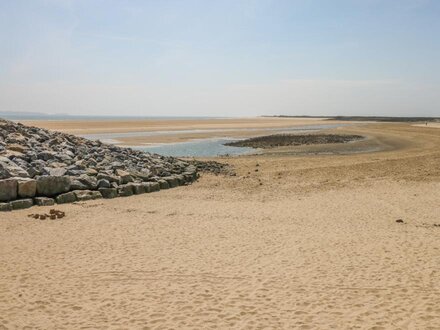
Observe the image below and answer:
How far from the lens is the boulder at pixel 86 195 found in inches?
675

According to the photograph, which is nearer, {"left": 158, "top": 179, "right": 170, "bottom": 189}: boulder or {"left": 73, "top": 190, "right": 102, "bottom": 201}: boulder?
{"left": 73, "top": 190, "right": 102, "bottom": 201}: boulder

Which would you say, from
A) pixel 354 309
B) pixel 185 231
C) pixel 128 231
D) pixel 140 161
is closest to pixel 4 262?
pixel 128 231

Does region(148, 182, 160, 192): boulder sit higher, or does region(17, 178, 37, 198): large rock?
region(17, 178, 37, 198): large rock

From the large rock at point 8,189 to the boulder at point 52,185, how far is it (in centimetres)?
98

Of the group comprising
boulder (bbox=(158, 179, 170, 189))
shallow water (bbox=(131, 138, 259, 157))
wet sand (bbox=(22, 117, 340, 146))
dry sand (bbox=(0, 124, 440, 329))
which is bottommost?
dry sand (bbox=(0, 124, 440, 329))

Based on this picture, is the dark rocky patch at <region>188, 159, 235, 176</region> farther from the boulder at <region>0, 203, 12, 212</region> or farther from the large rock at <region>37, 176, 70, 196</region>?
the boulder at <region>0, 203, 12, 212</region>

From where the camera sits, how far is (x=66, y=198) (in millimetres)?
16750

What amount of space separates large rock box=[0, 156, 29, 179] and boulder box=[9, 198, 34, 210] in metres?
1.20

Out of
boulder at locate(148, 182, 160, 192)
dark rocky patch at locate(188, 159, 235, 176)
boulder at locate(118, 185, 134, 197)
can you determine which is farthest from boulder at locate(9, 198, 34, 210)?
dark rocky patch at locate(188, 159, 235, 176)

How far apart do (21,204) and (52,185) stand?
163cm

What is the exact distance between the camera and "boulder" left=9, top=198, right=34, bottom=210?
599 inches

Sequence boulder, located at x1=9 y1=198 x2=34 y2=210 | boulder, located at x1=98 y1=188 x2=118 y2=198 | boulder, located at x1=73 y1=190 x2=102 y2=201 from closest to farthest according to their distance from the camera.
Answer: boulder, located at x1=9 y1=198 x2=34 y2=210
boulder, located at x1=73 y1=190 x2=102 y2=201
boulder, located at x1=98 y1=188 x2=118 y2=198

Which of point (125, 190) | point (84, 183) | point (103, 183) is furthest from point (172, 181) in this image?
point (84, 183)

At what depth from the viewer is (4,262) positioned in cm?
981
